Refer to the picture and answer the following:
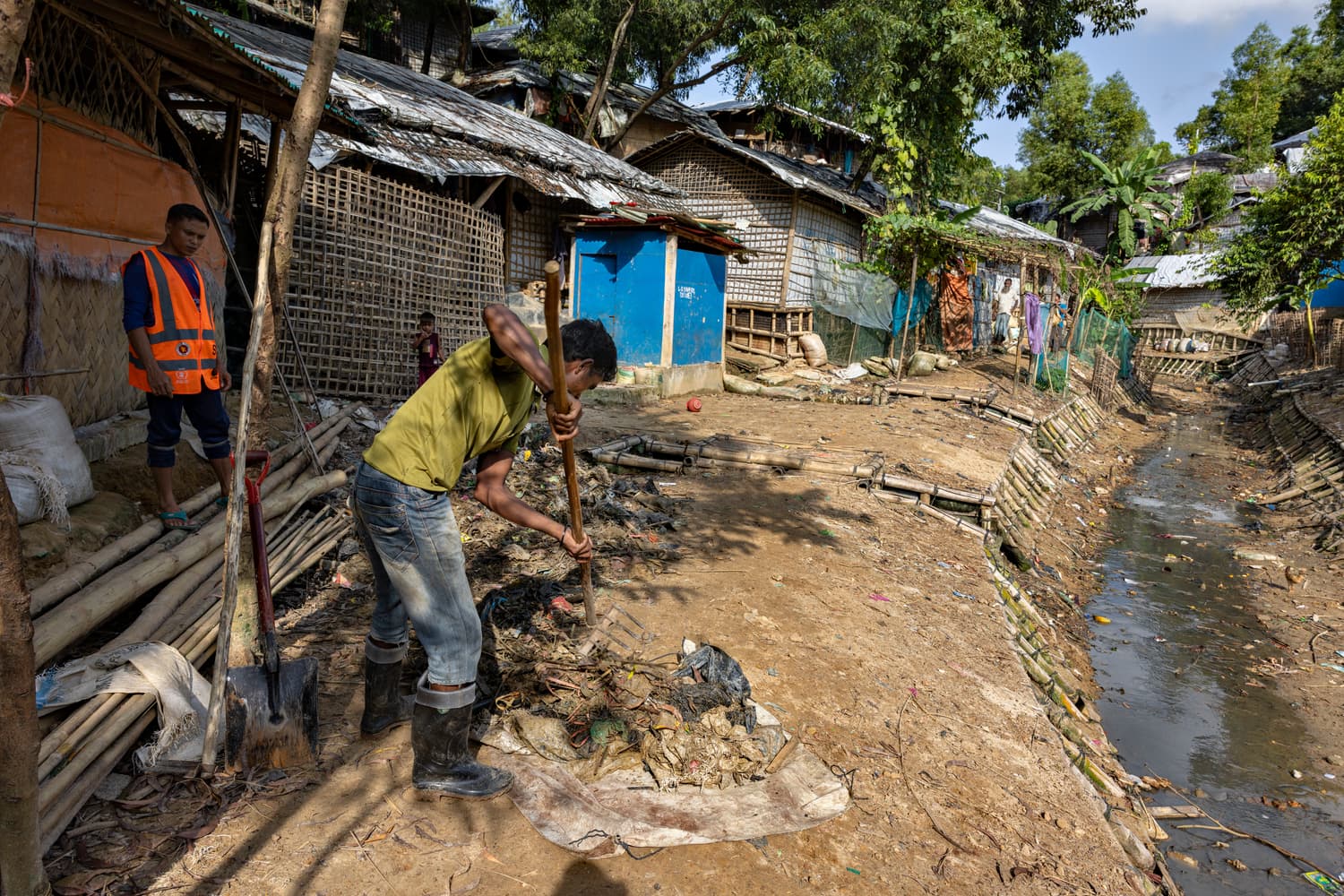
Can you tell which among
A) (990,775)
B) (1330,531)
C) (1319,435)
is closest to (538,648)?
(990,775)

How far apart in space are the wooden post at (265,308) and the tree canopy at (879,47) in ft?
43.7

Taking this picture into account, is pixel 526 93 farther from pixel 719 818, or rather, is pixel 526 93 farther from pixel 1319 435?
pixel 719 818

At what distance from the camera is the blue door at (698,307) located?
1201 cm

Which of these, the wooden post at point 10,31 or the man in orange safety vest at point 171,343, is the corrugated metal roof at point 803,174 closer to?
the man in orange safety vest at point 171,343

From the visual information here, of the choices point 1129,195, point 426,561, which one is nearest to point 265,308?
point 426,561

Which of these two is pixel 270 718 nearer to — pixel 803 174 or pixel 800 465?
pixel 800 465

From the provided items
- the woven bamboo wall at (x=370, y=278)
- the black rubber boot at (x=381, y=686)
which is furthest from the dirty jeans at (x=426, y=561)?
the woven bamboo wall at (x=370, y=278)

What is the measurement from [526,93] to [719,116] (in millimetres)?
5856

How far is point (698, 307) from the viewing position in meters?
12.5

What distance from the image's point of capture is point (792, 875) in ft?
8.13

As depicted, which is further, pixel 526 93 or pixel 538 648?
pixel 526 93

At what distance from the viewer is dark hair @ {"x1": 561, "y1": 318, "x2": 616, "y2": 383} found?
8.27 ft

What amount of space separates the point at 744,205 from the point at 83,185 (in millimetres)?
12512

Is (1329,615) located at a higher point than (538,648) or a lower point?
lower
